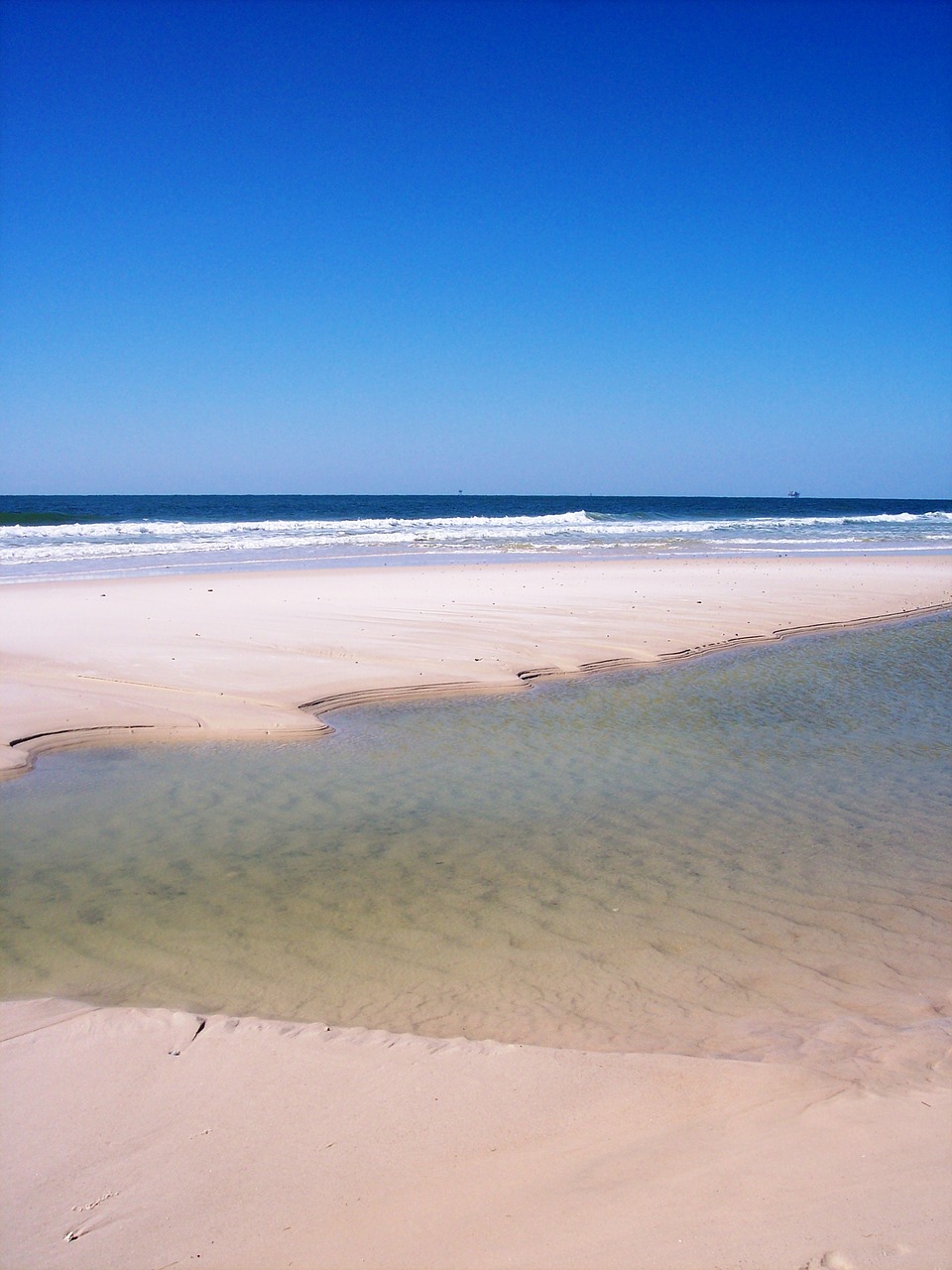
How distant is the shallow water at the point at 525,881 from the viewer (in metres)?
3.80

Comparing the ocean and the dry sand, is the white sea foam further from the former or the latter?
the dry sand

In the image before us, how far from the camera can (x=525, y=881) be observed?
513 cm

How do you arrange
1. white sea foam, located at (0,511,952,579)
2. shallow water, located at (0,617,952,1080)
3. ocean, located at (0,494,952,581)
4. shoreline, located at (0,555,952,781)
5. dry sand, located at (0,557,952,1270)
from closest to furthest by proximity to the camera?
dry sand, located at (0,557,952,1270) → shallow water, located at (0,617,952,1080) → shoreline, located at (0,555,952,781) → ocean, located at (0,494,952,581) → white sea foam, located at (0,511,952,579)

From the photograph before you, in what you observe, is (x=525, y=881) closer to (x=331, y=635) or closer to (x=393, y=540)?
(x=331, y=635)

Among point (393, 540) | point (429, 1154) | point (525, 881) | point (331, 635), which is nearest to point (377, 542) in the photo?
point (393, 540)

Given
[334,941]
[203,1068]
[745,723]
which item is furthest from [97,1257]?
[745,723]

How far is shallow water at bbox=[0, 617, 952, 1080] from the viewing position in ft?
12.5

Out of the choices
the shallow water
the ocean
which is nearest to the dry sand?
the shallow water

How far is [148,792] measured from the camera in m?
6.64

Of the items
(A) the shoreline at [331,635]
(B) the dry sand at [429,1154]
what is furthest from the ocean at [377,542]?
(B) the dry sand at [429,1154]

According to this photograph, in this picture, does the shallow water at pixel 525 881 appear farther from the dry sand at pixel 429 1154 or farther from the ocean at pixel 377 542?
the ocean at pixel 377 542

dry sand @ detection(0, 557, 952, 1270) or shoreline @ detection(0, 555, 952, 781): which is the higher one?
shoreline @ detection(0, 555, 952, 781)

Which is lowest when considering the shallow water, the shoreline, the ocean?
the shallow water

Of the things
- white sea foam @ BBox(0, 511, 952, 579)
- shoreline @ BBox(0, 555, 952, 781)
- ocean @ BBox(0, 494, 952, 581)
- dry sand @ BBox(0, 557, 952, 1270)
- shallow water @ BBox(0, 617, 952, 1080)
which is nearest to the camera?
dry sand @ BBox(0, 557, 952, 1270)
